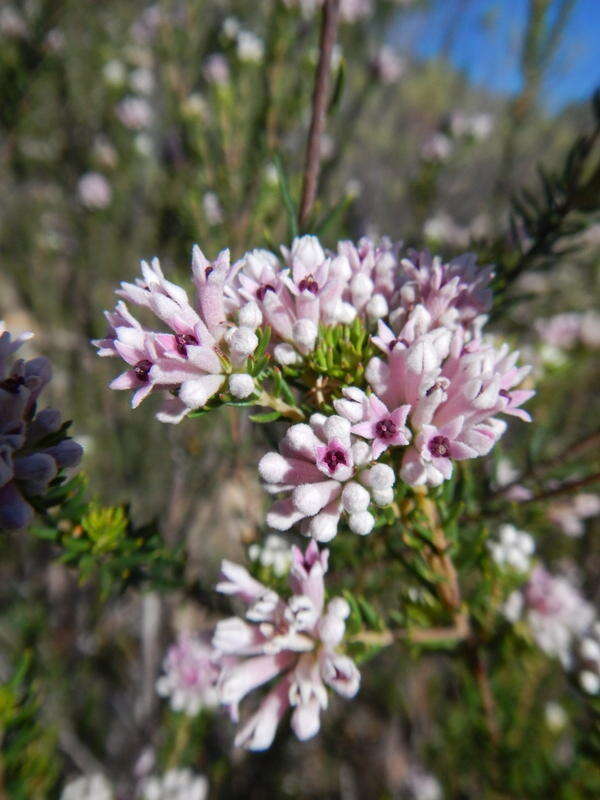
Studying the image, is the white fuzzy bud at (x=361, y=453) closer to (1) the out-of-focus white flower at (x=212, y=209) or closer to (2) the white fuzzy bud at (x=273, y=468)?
(2) the white fuzzy bud at (x=273, y=468)

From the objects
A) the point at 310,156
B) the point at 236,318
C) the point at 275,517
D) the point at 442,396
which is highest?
the point at 310,156

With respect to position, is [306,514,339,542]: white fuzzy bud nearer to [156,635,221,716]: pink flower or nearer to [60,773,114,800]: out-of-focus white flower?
[156,635,221,716]: pink flower

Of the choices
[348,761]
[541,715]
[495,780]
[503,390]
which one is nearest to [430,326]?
[503,390]

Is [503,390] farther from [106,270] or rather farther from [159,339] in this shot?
[106,270]

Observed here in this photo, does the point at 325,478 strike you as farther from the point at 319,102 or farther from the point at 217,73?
the point at 217,73

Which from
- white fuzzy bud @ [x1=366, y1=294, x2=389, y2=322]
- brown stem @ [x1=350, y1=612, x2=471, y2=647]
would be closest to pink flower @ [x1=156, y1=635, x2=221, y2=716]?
brown stem @ [x1=350, y1=612, x2=471, y2=647]

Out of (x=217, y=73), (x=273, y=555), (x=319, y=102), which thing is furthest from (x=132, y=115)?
(x=273, y=555)
